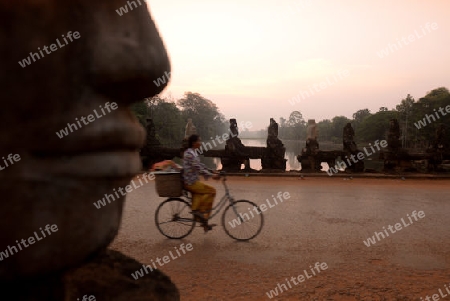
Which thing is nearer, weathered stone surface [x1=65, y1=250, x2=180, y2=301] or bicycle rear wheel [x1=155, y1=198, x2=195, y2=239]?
weathered stone surface [x1=65, y1=250, x2=180, y2=301]

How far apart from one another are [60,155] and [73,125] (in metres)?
0.10

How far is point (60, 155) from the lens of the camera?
1096 mm

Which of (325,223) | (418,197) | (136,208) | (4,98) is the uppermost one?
(4,98)

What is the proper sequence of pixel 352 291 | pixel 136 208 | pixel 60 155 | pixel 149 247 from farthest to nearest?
pixel 136 208, pixel 149 247, pixel 352 291, pixel 60 155

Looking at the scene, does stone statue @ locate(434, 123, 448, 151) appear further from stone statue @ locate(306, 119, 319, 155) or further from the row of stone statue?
stone statue @ locate(306, 119, 319, 155)

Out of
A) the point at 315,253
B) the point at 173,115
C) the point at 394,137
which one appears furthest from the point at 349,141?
the point at 173,115

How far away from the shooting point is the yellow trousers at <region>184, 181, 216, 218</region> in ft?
20.7

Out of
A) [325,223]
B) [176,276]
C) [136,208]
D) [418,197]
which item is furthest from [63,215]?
[418,197]

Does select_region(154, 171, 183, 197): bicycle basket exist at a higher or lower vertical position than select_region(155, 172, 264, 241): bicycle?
higher

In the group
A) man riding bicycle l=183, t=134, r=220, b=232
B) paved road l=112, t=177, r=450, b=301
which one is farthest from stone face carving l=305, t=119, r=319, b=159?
man riding bicycle l=183, t=134, r=220, b=232

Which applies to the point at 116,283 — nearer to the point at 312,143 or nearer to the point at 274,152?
the point at 274,152

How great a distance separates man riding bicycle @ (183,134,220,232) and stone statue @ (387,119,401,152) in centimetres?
1392

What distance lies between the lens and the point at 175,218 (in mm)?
6758

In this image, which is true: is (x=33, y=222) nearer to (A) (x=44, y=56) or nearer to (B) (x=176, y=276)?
(A) (x=44, y=56)
